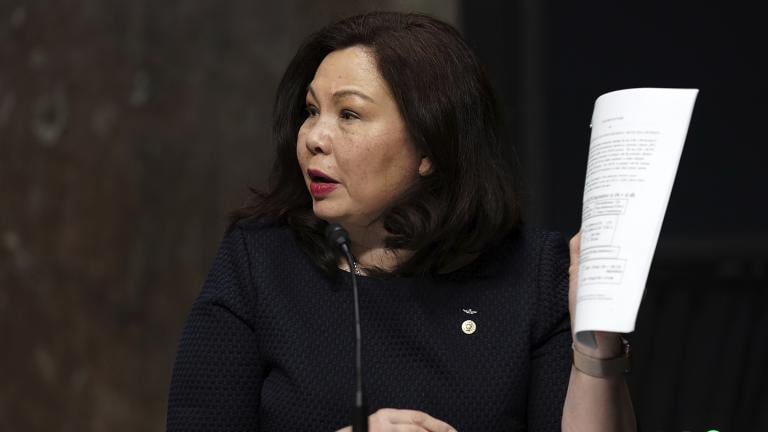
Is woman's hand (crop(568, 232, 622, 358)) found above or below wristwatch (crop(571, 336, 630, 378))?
above

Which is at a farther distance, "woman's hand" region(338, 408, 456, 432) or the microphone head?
"woman's hand" region(338, 408, 456, 432)

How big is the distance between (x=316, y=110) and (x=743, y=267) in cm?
127

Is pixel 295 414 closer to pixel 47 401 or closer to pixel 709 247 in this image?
pixel 709 247

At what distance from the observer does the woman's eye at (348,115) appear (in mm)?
1971

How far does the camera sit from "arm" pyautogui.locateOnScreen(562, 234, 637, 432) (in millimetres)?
1741

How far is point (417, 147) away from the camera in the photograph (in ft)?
6.59

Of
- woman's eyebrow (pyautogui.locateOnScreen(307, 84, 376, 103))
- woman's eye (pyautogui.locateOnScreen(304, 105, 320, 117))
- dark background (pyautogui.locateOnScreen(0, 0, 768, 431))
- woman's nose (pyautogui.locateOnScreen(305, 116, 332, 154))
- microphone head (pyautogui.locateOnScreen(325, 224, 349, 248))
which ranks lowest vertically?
dark background (pyautogui.locateOnScreen(0, 0, 768, 431))

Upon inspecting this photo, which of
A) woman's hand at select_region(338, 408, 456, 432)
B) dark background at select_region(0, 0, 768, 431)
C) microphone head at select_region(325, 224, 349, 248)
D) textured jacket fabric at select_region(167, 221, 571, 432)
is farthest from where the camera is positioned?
dark background at select_region(0, 0, 768, 431)

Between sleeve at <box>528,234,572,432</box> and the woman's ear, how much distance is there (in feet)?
0.88

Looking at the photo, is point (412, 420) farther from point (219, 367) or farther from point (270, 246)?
point (270, 246)

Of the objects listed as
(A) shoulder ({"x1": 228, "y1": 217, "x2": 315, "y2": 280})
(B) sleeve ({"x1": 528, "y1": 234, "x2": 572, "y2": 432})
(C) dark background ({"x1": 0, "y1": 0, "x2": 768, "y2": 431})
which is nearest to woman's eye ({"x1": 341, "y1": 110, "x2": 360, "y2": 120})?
(A) shoulder ({"x1": 228, "y1": 217, "x2": 315, "y2": 280})

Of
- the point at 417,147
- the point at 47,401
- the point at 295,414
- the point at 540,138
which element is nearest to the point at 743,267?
the point at 540,138

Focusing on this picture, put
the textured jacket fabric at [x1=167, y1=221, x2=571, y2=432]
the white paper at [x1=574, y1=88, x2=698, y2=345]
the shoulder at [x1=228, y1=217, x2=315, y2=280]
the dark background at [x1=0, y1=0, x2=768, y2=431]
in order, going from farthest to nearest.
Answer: the dark background at [x1=0, y1=0, x2=768, y2=431], the shoulder at [x1=228, y1=217, x2=315, y2=280], the textured jacket fabric at [x1=167, y1=221, x2=571, y2=432], the white paper at [x1=574, y1=88, x2=698, y2=345]

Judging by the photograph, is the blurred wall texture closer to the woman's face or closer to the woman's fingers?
the woman's face
